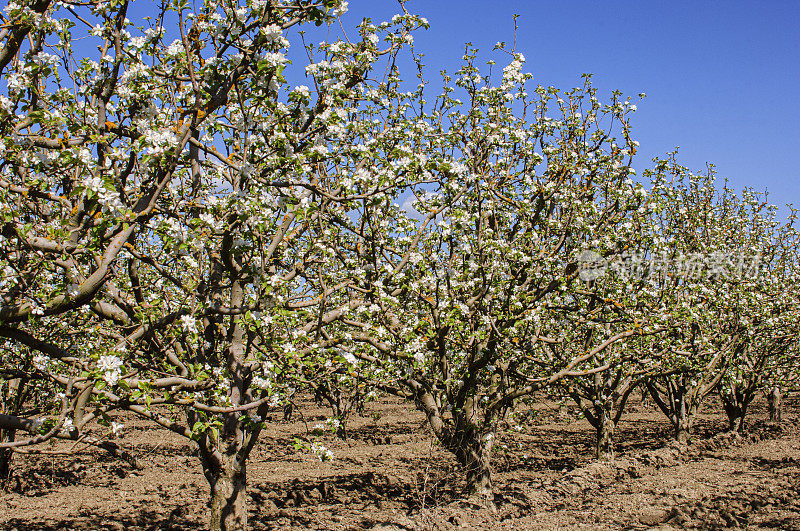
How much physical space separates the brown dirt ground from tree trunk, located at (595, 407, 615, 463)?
0.48 m

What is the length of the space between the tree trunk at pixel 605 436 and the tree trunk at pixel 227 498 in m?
10.7

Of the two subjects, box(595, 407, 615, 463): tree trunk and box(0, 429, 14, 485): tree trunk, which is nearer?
box(0, 429, 14, 485): tree trunk

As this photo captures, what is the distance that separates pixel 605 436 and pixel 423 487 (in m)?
6.09

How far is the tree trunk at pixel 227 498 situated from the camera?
7.73m

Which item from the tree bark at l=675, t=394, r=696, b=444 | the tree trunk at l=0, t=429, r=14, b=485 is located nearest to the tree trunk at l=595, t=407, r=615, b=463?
the tree bark at l=675, t=394, r=696, b=444

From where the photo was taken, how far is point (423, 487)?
1268cm

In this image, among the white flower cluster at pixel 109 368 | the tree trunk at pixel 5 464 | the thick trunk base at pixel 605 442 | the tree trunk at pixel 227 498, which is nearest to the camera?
the white flower cluster at pixel 109 368

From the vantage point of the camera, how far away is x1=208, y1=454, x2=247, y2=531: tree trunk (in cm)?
773

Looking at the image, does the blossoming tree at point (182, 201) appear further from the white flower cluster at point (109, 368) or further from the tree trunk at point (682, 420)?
the tree trunk at point (682, 420)

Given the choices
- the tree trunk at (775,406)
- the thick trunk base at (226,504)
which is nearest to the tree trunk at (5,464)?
the thick trunk base at (226,504)

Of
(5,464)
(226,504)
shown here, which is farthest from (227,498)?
(5,464)

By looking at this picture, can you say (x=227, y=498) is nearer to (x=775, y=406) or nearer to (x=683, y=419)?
(x=683, y=419)

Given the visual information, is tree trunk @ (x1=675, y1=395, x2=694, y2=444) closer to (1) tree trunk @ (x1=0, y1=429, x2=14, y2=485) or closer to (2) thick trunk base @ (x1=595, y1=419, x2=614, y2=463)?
(2) thick trunk base @ (x1=595, y1=419, x2=614, y2=463)

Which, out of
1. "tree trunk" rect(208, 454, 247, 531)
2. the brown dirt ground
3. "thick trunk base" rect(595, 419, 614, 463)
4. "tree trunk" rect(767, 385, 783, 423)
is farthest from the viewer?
"tree trunk" rect(767, 385, 783, 423)
